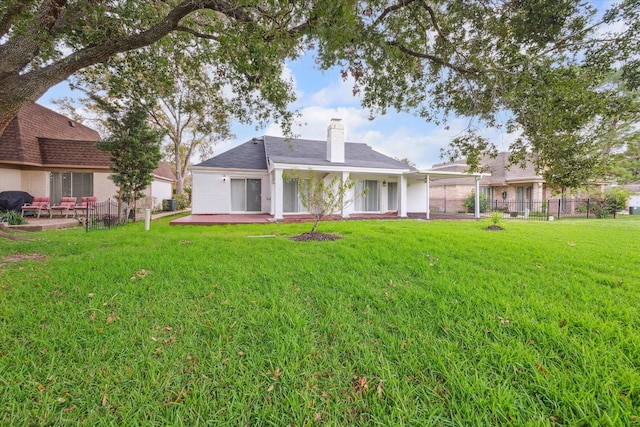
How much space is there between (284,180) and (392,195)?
7443mm

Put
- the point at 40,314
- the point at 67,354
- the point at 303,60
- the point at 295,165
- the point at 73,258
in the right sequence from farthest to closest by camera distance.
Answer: the point at 295,165, the point at 303,60, the point at 73,258, the point at 40,314, the point at 67,354

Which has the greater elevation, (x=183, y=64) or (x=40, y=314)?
(x=183, y=64)

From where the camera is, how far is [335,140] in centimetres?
1445

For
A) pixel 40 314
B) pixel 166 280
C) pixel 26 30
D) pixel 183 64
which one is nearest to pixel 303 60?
pixel 183 64

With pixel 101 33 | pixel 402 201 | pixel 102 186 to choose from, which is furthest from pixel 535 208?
pixel 102 186

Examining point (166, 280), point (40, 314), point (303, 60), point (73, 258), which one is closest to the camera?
point (40, 314)

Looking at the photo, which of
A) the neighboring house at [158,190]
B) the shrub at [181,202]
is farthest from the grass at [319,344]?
the shrub at [181,202]

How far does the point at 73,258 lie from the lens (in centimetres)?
509

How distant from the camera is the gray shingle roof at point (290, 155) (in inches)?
553

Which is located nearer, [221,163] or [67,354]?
[67,354]

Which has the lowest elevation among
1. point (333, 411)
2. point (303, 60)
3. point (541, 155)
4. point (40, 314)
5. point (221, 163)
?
point (333, 411)

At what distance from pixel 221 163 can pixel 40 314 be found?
12339 millimetres

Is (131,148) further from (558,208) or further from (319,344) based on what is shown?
(558,208)

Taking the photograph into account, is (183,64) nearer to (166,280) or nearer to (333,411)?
(166,280)
